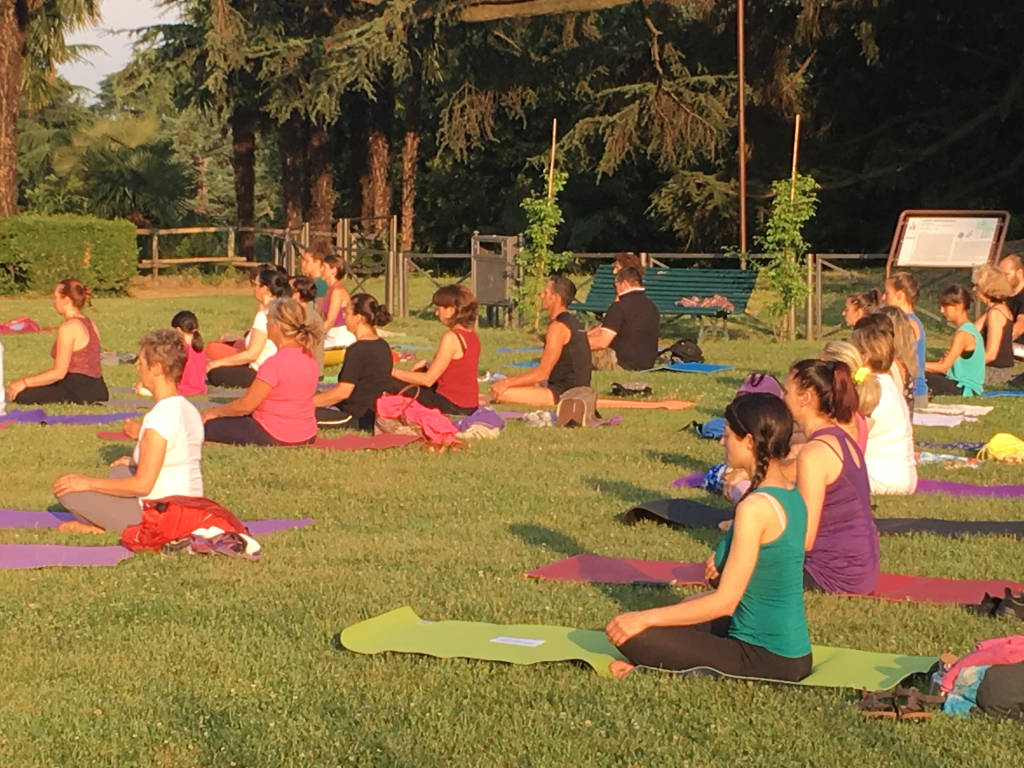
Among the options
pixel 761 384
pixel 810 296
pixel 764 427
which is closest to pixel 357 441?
pixel 761 384

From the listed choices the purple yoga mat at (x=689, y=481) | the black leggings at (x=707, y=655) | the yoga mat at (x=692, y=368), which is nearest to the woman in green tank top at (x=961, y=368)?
the yoga mat at (x=692, y=368)

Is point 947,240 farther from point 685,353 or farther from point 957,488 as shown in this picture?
point 957,488

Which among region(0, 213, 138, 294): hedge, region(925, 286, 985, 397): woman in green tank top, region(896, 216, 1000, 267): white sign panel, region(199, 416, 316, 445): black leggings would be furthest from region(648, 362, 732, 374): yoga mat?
region(0, 213, 138, 294): hedge

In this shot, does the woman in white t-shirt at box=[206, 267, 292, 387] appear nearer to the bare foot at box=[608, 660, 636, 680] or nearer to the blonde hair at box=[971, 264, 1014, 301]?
the blonde hair at box=[971, 264, 1014, 301]

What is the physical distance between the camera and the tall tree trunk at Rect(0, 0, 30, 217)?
3195cm

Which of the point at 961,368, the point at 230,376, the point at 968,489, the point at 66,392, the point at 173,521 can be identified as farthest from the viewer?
the point at 230,376

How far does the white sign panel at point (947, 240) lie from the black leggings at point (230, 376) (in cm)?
961

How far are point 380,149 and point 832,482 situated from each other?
114 feet

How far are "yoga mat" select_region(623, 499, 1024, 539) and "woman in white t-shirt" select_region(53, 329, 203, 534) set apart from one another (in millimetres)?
2484

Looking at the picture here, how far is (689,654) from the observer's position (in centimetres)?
593

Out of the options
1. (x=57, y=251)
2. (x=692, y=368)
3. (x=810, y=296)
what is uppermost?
(x=57, y=251)

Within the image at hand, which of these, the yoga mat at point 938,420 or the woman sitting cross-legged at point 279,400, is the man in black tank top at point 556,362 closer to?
the yoga mat at point 938,420

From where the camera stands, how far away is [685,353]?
18.8m

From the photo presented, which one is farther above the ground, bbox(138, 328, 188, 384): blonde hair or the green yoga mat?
bbox(138, 328, 188, 384): blonde hair
